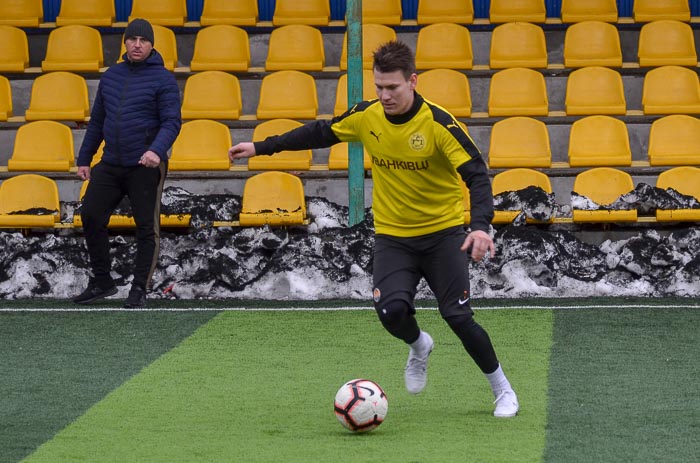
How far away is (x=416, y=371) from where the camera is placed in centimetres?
639

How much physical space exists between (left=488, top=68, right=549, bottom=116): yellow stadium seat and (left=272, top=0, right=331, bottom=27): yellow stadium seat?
7.52 feet

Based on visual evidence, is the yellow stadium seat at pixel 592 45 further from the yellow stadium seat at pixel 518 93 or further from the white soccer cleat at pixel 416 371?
the white soccer cleat at pixel 416 371

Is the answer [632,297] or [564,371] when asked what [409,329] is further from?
[632,297]

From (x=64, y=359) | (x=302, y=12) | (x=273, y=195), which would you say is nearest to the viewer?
(x=64, y=359)

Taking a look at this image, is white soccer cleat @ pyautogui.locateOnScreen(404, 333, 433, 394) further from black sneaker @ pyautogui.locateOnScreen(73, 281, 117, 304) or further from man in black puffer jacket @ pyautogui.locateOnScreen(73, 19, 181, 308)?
black sneaker @ pyautogui.locateOnScreen(73, 281, 117, 304)

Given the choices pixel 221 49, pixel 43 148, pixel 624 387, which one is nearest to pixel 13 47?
pixel 43 148

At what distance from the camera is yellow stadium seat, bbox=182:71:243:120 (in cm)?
1296

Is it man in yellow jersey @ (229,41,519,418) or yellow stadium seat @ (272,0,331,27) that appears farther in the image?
yellow stadium seat @ (272,0,331,27)

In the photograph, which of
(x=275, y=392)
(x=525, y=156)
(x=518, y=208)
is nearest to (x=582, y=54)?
(x=525, y=156)

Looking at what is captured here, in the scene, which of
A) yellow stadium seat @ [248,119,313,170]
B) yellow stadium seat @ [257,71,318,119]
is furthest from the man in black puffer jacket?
yellow stadium seat @ [257,71,318,119]

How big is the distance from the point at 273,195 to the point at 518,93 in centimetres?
291

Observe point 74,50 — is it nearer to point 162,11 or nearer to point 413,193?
point 162,11

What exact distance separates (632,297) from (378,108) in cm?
511

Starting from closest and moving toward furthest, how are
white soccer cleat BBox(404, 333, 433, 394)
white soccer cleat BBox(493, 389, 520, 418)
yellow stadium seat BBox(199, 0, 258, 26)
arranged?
1. white soccer cleat BBox(493, 389, 520, 418)
2. white soccer cleat BBox(404, 333, 433, 394)
3. yellow stadium seat BBox(199, 0, 258, 26)
